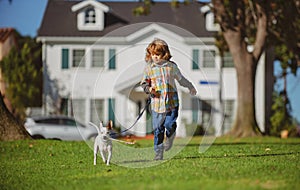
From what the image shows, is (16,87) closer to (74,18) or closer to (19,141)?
(74,18)

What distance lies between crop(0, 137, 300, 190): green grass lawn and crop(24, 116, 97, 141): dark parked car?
1821 cm

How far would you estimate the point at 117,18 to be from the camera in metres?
40.8

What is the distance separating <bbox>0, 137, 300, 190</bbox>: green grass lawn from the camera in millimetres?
7934

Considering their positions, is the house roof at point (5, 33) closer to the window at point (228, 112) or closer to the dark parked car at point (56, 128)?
the dark parked car at point (56, 128)

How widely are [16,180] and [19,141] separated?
22.1 feet

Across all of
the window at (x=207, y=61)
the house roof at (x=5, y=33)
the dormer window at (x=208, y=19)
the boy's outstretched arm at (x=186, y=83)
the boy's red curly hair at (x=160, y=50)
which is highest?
the dormer window at (x=208, y=19)

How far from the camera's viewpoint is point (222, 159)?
36.0 feet

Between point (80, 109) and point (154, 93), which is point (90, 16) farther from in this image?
point (154, 93)

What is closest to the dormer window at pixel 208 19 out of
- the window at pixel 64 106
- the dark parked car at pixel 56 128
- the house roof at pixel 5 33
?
the window at pixel 64 106

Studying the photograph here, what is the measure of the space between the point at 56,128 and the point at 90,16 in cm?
1021

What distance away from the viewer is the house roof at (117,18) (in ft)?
128

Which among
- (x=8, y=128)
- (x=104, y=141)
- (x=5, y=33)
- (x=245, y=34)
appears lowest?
(x=8, y=128)

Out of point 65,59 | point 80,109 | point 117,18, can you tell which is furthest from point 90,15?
point 80,109

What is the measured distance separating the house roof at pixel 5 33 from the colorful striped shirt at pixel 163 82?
3490 centimetres
